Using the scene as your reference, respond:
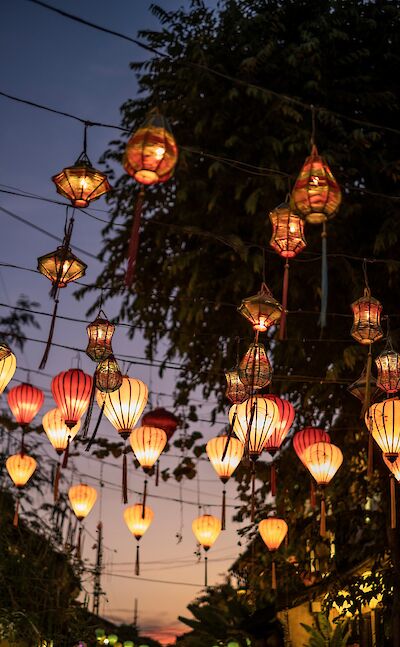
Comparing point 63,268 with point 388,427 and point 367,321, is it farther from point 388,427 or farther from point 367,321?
point 388,427

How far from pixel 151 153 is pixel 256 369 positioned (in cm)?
290

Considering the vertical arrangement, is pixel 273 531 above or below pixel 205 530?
below

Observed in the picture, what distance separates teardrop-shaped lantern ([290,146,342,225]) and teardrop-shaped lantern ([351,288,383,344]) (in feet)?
6.57

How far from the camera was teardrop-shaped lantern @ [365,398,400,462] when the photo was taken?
22.7 feet

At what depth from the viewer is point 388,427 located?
6.93 meters

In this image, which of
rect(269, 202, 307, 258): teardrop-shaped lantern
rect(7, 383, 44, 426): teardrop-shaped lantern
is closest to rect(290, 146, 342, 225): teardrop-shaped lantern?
rect(269, 202, 307, 258): teardrop-shaped lantern

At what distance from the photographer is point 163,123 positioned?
4.36 metres

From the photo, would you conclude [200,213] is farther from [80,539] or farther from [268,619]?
[268,619]

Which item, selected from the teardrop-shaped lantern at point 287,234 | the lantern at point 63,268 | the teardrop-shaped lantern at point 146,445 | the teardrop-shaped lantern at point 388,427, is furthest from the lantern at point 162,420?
the teardrop-shaped lantern at point 287,234

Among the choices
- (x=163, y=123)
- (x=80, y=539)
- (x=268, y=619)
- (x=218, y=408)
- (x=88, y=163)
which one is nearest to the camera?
(x=163, y=123)

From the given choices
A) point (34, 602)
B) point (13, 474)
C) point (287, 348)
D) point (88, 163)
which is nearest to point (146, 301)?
point (287, 348)

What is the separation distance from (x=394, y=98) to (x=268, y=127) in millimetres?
1649

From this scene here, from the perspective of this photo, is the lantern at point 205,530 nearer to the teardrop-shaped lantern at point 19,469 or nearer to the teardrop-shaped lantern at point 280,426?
the teardrop-shaped lantern at point 19,469

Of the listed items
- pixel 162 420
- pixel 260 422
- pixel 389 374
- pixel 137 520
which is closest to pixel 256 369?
pixel 260 422
